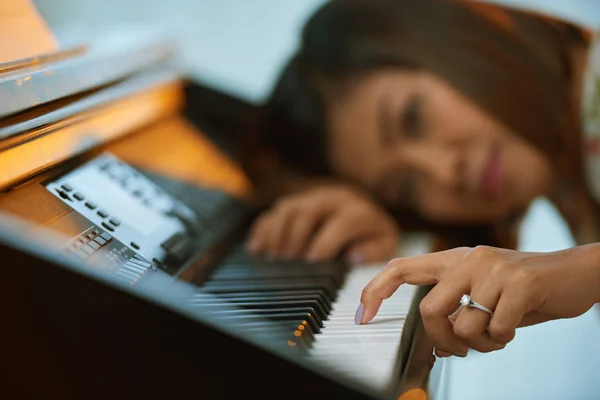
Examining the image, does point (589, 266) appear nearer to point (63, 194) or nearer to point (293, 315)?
point (293, 315)

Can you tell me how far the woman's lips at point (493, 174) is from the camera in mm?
960

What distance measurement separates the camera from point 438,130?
38.3 inches

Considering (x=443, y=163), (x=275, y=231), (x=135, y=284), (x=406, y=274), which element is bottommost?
(x=135, y=284)

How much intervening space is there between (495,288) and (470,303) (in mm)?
19

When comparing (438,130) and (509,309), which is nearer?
(509,309)

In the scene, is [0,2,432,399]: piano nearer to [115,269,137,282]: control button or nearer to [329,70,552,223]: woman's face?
[115,269,137,282]: control button

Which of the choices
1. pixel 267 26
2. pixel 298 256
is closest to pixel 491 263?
pixel 298 256

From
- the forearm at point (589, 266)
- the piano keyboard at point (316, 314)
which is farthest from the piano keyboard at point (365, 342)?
the forearm at point (589, 266)

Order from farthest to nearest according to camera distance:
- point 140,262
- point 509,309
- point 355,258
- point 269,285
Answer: point 355,258 → point 269,285 → point 140,262 → point 509,309

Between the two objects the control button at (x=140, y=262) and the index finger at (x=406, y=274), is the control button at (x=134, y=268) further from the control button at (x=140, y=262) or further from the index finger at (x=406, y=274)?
the index finger at (x=406, y=274)

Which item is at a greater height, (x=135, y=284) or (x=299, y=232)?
(x=299, y=232)

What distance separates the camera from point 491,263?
1.41 ft

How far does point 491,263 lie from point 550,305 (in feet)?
0.17

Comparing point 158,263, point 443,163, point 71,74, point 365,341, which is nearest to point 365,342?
point 365,341
